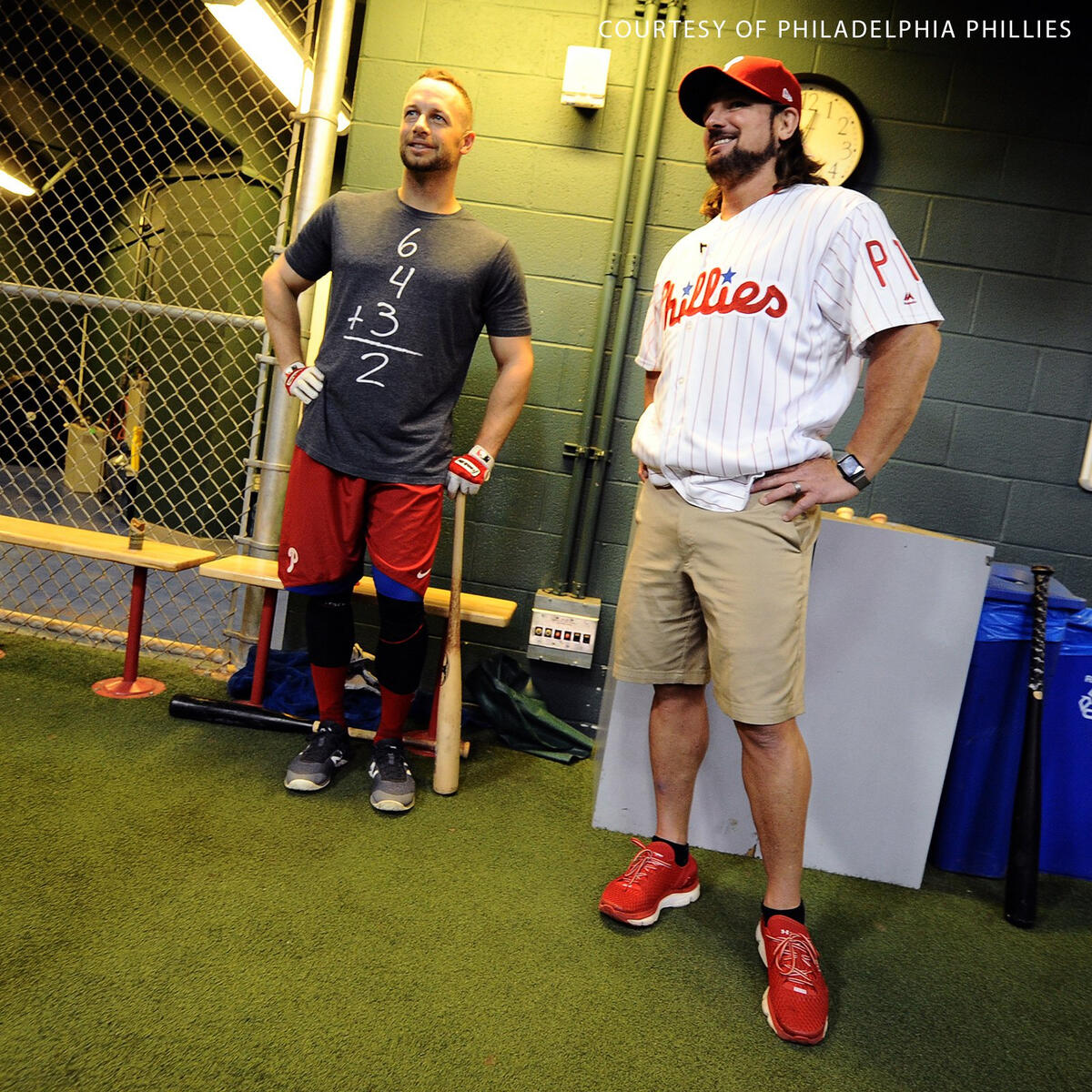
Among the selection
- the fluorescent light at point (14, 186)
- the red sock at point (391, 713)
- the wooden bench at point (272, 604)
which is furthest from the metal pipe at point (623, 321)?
the fluorescent light at point (14, 186)

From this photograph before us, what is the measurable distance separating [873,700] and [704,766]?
45 centimetres

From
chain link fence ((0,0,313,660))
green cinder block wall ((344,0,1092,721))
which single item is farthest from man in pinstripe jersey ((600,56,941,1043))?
chain link fence ((0,0,313,660))

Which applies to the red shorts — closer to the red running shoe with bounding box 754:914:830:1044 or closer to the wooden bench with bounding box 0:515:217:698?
the wooden bench with bounding box 0:515:217:698

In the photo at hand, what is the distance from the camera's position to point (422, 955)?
1.52m

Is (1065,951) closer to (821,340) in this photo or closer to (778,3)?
(821,340)

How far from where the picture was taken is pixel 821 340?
62.8 inches

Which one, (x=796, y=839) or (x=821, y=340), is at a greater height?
(x=821, y=340)

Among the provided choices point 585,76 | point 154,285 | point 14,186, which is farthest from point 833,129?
point 14,186

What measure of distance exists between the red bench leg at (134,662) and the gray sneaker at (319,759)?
0.69m

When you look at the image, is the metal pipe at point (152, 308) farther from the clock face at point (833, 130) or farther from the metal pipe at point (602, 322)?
the clock face at point (833, 130)

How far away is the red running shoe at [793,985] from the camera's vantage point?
143 cm

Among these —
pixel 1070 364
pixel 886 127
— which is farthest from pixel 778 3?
pixel 1070 364

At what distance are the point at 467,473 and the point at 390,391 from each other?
0.91 ft

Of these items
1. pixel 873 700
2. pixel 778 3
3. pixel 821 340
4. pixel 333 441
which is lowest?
pixel 873 700
